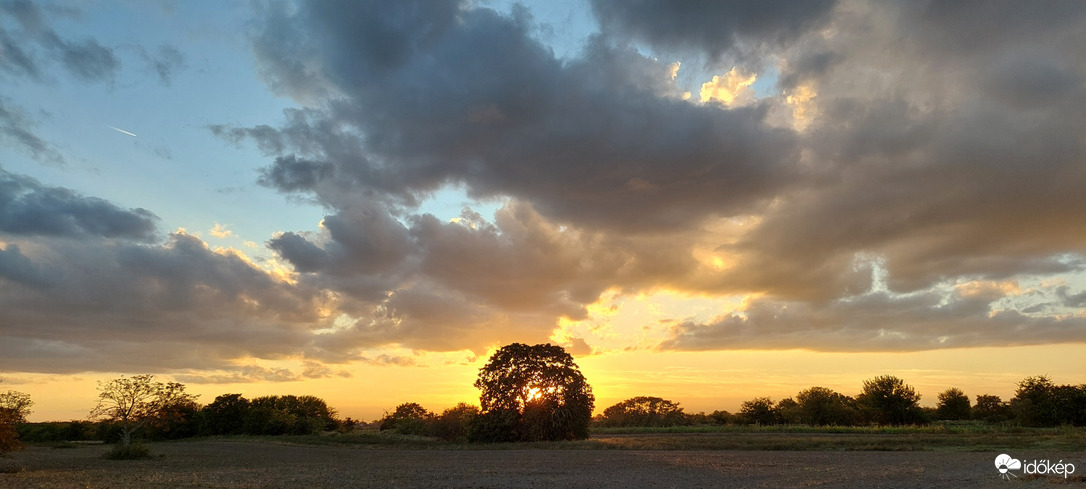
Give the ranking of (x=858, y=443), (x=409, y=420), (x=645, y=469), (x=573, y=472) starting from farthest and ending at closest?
(x=409, y=420)
(x=858, y=443)
(x=645, y=469)
(x=573, y=472)

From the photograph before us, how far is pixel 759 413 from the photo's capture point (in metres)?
68.2

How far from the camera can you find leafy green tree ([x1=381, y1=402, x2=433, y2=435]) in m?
53.4

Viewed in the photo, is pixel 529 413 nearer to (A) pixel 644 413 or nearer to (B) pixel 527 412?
(B) pixel 527 412

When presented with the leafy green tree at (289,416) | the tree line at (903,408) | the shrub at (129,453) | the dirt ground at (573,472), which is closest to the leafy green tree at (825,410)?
the tree line at (903,408)

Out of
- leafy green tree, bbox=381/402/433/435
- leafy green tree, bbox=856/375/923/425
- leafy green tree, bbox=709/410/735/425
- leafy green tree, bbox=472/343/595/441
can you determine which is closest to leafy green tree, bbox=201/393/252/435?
leafy green tree, bbox=381/402/433/435

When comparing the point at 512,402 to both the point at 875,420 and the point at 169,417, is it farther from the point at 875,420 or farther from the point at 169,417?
the point at 875,420

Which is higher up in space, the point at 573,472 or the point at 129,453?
the point at 573,472

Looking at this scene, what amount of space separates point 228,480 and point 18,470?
37.0 feet

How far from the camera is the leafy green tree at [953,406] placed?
63.6 m

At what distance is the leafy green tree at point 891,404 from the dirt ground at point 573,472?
35.2 m

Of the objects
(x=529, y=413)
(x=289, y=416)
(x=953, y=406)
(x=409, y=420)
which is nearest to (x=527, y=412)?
(x=529, y=413)

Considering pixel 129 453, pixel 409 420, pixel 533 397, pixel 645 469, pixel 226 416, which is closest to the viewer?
pixel 645 469

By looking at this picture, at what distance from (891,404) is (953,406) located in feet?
32.5

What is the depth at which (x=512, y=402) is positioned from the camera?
45.5m
